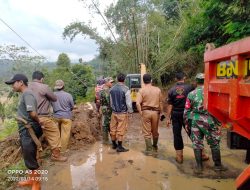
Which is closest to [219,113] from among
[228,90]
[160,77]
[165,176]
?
[228,90]

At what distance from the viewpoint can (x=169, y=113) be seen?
5.55 m

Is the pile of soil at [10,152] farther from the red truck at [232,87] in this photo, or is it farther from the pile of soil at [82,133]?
the red truck at [232,87]

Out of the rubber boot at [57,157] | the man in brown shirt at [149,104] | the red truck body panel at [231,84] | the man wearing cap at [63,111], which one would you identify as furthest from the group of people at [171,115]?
the red truck body panel at [231,84]

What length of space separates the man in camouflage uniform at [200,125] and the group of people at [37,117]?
2471 millimetres

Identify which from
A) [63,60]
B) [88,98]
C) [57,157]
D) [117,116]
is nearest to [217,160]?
[117,116]

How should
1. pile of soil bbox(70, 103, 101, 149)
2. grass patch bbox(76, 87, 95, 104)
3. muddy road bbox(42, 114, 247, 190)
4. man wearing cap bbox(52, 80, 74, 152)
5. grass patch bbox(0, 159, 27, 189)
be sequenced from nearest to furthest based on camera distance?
muddy road bbox(42, 114, 247, 190) → grass patch bbox(0, 159, 27, 189) → man wearing cap bbox(52, 80, 74, 152) → pile of soil bbox(70, 103, 101, 149) → grass patch bbox(76, 87, 95, 104)

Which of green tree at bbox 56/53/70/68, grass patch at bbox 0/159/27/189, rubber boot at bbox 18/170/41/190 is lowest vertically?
grass patch at bbox 0/159/27/189

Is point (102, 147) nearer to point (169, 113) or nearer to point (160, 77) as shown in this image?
point (169, 113)

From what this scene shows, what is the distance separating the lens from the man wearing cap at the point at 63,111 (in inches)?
235

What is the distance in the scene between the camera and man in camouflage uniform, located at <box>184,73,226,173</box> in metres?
4.66

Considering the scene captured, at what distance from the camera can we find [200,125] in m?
4.72

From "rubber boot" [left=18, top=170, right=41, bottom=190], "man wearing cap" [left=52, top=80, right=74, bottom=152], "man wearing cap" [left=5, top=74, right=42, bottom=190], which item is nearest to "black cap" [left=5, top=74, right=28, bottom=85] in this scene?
"man wearing cap" [left=5, top=74, right=42, bottom=190]

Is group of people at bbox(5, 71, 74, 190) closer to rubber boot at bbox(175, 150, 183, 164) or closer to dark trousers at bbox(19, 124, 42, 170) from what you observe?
dark trousers at bbox(19, 124, 42, 170)

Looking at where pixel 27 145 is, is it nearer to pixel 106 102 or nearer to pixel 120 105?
pixel 120 105
